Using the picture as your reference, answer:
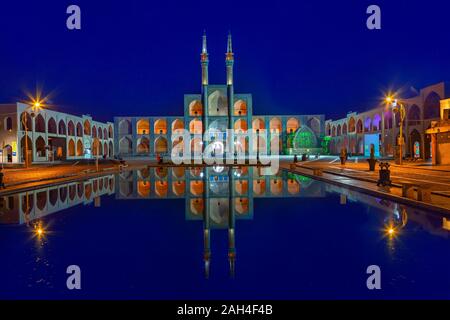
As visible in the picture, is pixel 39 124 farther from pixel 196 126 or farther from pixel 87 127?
pixel 196 126

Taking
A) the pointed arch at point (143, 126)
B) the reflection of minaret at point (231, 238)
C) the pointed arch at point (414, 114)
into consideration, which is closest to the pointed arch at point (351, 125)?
the pointed arch at point (414, 114)

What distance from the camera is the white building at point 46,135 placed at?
34406 mm

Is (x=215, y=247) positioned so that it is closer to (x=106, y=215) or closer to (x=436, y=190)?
(x=106, y=215)

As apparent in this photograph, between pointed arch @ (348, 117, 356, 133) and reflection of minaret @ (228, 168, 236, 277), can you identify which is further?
pointed arch @ (348, 117, 356, 133)

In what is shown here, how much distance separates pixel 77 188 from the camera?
47.2 ft

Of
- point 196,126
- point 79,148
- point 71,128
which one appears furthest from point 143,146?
point 71,128

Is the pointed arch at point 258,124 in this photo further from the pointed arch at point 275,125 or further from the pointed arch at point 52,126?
the pointed arch at point 52,126

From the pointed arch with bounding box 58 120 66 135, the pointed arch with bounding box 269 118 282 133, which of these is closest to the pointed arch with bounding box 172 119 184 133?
the pointed arch with bounding box 269 118 282 133

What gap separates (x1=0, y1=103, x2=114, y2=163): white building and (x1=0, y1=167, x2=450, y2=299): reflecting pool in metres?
15.6

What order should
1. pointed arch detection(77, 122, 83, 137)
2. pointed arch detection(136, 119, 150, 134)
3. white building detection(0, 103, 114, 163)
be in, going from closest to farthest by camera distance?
white building detection(0, 103, 114, 163)
pointed arch detection(77, 122, 83, 137)
pointed arch detection(136, 119, 150, 134)

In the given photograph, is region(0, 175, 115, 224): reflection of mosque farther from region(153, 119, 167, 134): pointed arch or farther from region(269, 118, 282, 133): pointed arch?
region(269, 118, 282, 133): pointed arch

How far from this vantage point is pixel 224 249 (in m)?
5.69
